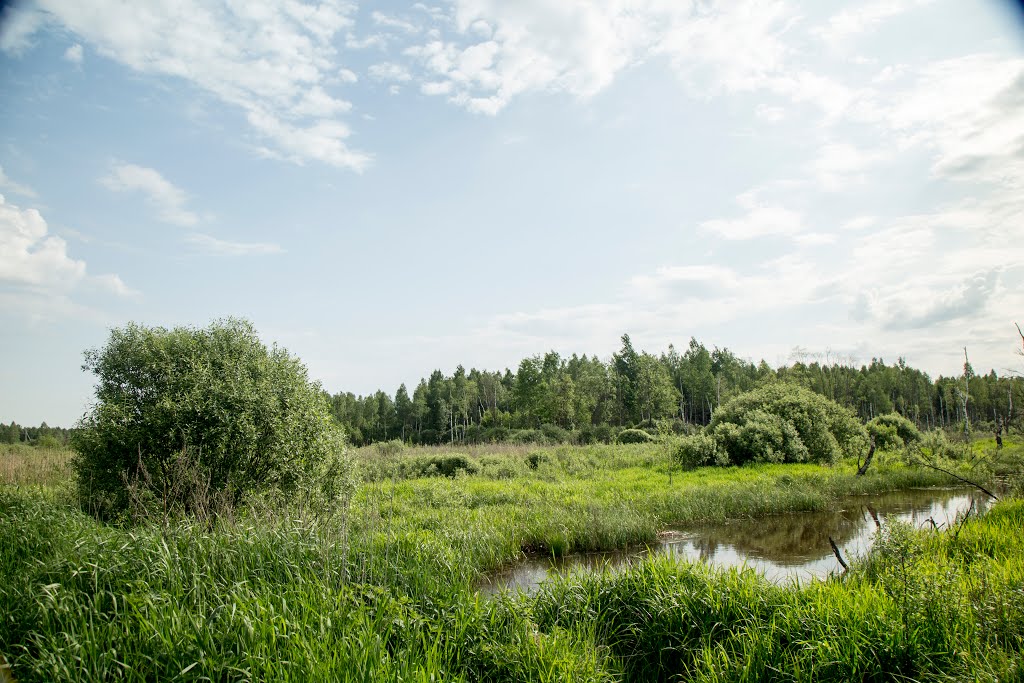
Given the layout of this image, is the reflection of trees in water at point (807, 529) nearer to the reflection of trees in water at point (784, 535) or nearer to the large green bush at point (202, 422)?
the reflection of trees in water at point (784, 535)

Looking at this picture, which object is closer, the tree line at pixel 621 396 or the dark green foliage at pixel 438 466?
the dark green foliage at pixel 438 466

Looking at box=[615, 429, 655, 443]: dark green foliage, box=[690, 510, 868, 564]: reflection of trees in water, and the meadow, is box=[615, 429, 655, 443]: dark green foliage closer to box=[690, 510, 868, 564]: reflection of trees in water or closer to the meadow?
box=[690, 510, 868, 564]: reflection of trees in water

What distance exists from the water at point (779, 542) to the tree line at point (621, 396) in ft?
101

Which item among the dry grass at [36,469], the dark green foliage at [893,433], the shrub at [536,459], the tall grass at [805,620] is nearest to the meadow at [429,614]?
the tall grass at [805,620]

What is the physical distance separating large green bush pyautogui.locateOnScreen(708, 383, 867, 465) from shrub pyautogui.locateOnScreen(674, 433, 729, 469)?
528 millimetres

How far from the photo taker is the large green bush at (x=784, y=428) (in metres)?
24.4

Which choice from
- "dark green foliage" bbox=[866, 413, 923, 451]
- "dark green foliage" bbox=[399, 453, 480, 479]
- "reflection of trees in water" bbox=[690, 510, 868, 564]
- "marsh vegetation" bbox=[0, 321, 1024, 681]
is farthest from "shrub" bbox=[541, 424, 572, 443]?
"marsh vegetation" bbox=[0, 321, 1024, 681]

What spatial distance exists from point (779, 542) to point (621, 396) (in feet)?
160

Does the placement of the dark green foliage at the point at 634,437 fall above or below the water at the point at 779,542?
above

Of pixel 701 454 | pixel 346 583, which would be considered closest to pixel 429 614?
pixel 346 583

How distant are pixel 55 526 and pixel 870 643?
11577 mm

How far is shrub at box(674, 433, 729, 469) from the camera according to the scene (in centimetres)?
2388

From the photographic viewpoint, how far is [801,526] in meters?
15.1

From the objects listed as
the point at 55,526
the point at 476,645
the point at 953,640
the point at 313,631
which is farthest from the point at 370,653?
the point at 55,526
